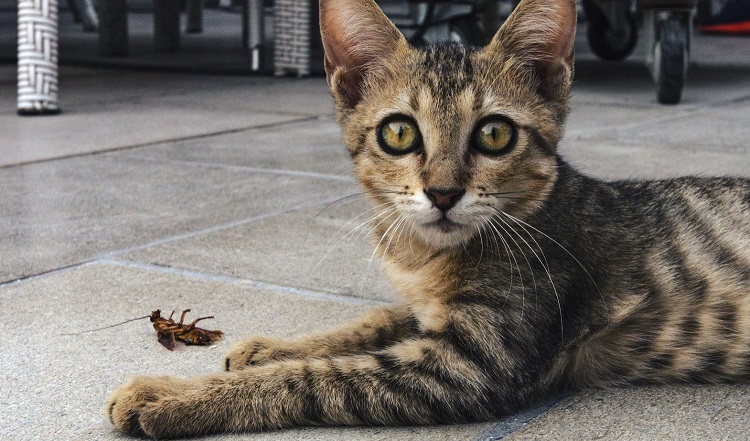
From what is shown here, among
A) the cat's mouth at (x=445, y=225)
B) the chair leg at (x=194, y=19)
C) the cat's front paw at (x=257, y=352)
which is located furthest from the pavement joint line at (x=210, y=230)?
the chair leg at (x=194, y=19)

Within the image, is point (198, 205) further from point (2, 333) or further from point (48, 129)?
point (48, 129)

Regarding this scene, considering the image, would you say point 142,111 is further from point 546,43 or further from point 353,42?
point 546,43

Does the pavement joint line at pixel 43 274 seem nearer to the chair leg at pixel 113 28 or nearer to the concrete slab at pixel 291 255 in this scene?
the concrete slab at pixel 291 255

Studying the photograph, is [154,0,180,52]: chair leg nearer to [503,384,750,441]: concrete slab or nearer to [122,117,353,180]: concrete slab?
[122,117,353,180]: concrete slab

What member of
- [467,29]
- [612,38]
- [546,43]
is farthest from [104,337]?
[612,38]

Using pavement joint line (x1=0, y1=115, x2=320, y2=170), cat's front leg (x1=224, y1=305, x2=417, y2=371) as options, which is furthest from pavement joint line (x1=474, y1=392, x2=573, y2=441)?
pavement joint line (x1=0, y1=115, x2=320, y2=170)

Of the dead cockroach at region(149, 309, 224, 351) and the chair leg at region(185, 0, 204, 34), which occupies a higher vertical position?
the chair leg at region(185, 0, 204, 34)

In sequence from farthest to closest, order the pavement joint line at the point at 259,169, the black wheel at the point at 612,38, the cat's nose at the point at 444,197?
the black wheel at the point at 612,38
the pavement joint line at the point at 259,169
the cat's nose at the point at 444,197
